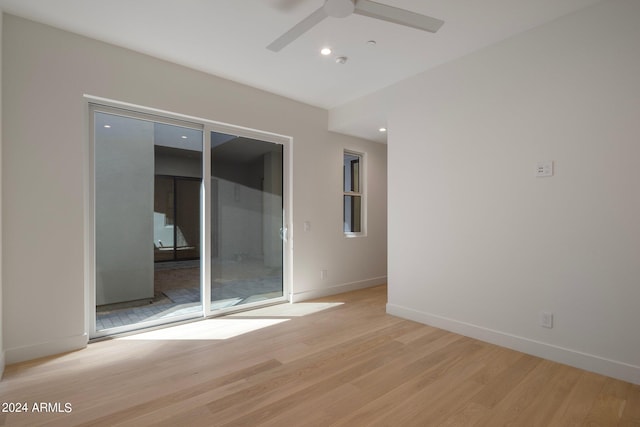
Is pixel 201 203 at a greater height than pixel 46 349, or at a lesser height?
greater

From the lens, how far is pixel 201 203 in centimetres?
371

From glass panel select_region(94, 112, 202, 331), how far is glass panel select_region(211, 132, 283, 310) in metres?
0.25

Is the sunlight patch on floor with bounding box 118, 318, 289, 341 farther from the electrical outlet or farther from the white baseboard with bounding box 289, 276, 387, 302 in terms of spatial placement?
the electrical outlet

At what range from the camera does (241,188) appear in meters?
4.05

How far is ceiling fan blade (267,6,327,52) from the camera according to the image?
212 centimetres

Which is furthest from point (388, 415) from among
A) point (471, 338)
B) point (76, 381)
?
point (76, 381)

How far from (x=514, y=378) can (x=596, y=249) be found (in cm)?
113

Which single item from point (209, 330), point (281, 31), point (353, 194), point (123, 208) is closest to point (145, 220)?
point (123, 208)

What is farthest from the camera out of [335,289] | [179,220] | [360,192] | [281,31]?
[360,192]

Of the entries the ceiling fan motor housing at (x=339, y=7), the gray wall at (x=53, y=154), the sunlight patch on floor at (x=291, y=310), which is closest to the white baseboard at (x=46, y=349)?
the gray wall at (x=53, y=154)

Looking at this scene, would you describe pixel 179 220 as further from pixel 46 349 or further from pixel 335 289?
pixel 335 289

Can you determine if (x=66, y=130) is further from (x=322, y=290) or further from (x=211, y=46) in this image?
(x=322, y=290)

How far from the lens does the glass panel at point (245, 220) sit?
3854mm

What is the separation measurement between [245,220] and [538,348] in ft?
10.7
